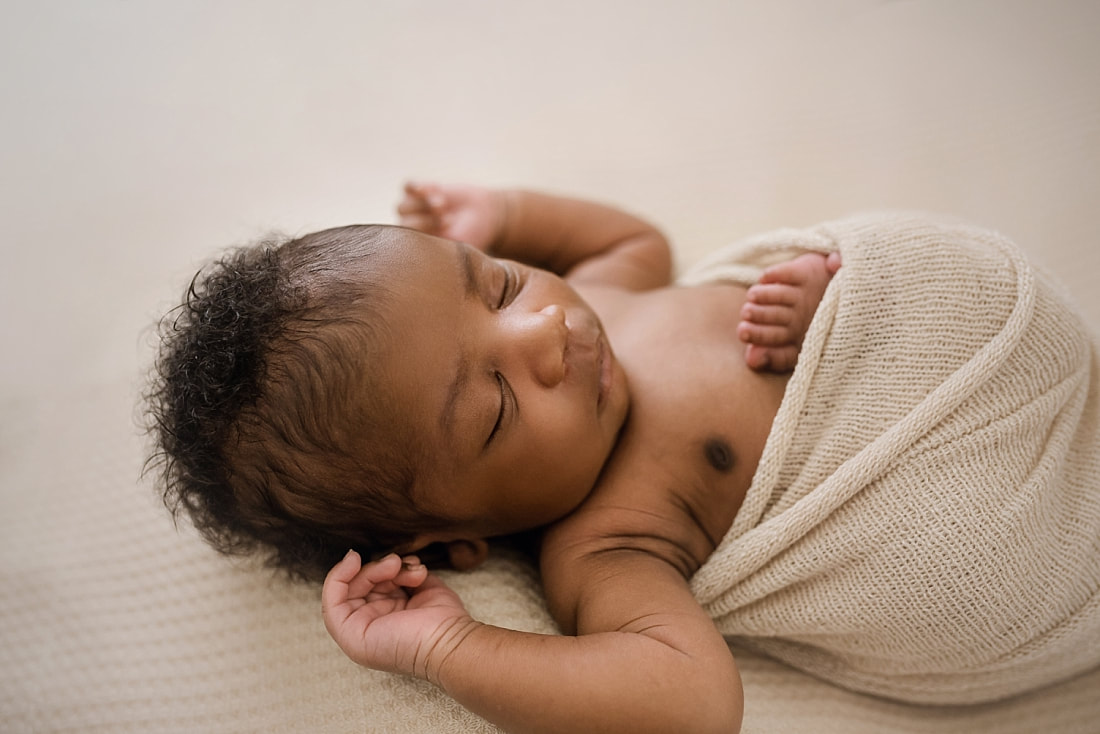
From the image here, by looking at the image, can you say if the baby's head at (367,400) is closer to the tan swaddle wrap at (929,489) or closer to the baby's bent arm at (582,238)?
the tan swaddle wrap at (929,489)

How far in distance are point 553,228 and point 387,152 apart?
1.41 feet

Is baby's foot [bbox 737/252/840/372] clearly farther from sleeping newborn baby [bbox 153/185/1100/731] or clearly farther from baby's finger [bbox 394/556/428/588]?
baby's finger [bbox 394/556/428/588]

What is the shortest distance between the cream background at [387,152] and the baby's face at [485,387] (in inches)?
5.8

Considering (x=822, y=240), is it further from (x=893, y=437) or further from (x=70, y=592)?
(x=70, y=592)

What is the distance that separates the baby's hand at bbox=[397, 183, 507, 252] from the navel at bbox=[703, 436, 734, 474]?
1.73ft

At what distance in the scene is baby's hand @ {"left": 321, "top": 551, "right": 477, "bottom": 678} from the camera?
84 centimetres

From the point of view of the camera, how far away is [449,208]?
137 centimetres

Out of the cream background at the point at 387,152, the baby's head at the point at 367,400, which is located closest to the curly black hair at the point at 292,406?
the baby's head at the point at 367,400

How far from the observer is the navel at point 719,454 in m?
1.03

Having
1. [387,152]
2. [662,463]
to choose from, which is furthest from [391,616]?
[387,152]

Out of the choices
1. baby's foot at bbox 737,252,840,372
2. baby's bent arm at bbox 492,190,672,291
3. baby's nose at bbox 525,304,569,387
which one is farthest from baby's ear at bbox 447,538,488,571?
baby's bent arm at bbox 492,190,672,291

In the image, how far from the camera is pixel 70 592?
40.1 inches

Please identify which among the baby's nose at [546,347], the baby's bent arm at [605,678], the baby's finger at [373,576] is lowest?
the baby's bent arm at [605,678]

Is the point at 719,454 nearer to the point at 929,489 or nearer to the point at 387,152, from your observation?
the point at 929,489
